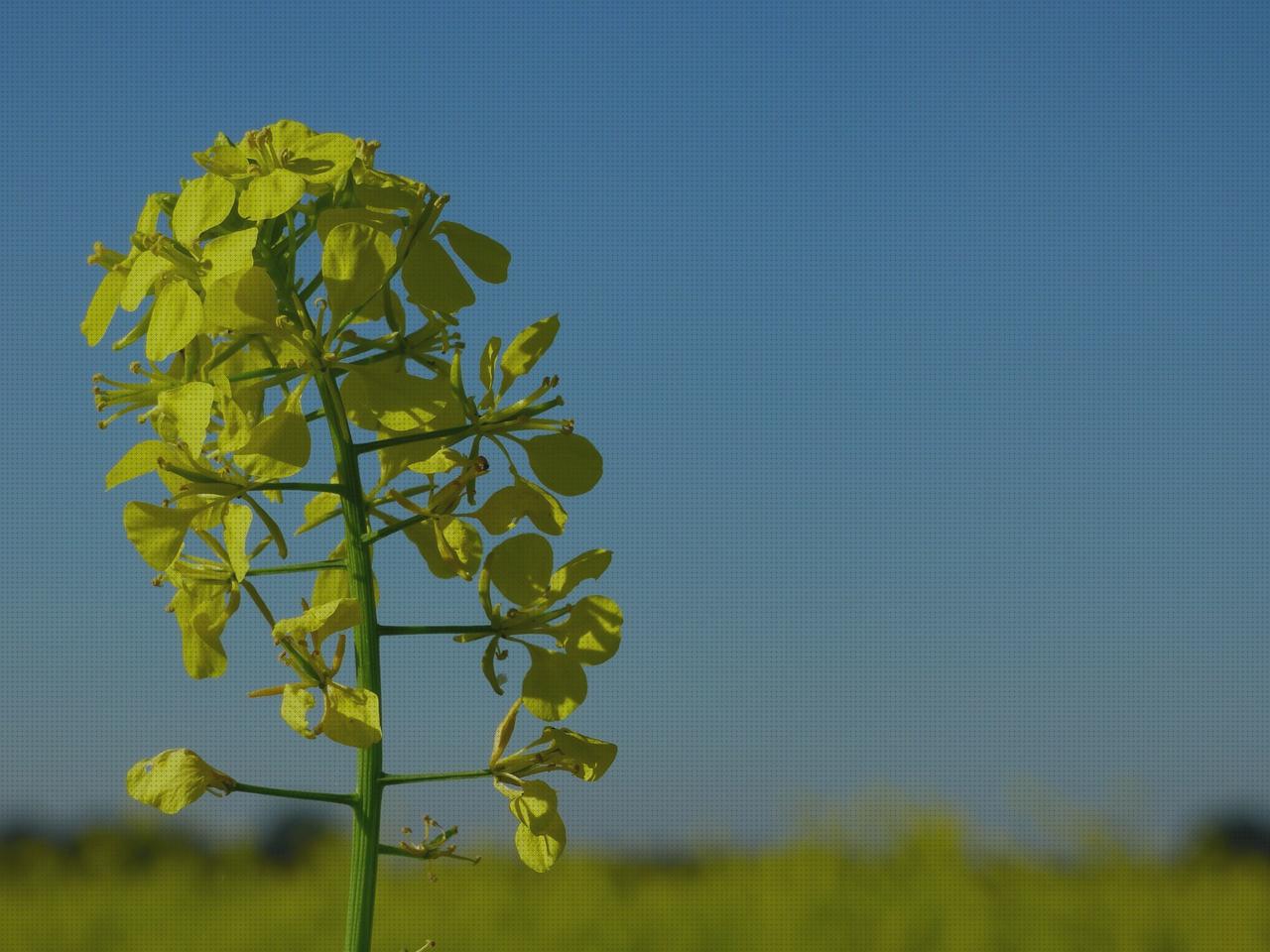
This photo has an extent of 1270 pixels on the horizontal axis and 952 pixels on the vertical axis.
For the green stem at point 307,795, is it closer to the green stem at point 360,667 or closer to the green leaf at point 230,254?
the green stem at point 360,667

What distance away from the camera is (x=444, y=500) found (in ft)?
6.24

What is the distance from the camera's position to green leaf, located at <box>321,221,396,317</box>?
177 cm

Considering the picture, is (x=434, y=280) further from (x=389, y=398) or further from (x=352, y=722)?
(x=352, y=722)

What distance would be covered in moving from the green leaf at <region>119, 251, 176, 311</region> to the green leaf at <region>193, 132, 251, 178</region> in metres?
0.15

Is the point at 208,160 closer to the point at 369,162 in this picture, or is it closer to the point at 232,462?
the point at 369,162

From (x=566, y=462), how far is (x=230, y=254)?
1.78 feet

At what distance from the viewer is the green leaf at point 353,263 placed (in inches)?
69.6

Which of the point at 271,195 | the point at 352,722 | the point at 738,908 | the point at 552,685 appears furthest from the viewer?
the point at 738,908

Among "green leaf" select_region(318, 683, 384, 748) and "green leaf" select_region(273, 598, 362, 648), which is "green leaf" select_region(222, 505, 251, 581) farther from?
"green leaf" select_region(318, 683, 384, 748)

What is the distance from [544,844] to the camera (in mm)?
1926

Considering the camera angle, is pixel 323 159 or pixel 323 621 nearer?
pixel 323 621

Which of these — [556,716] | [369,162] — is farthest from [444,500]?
[369,162]

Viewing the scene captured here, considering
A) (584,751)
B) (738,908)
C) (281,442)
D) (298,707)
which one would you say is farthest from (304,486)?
(738,908)

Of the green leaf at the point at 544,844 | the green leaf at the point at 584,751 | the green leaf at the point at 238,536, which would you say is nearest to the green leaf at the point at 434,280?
the green leaf at the point at 238,536
